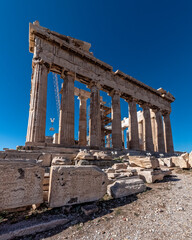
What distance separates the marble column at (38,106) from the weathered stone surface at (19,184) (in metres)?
7.40

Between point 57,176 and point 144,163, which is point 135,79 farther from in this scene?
point 57,176

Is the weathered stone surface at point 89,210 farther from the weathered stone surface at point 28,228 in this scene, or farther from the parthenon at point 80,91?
the parthenon at point 80,91

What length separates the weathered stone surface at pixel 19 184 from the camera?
2686mm

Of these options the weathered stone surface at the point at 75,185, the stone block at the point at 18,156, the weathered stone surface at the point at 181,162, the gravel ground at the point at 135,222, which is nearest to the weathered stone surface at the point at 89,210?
the gravel ground at the point at 135,222

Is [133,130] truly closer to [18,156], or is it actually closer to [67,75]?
[67,75]

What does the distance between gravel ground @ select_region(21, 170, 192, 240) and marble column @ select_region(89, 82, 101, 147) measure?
948 cm

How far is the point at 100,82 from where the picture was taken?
15188 millimetres

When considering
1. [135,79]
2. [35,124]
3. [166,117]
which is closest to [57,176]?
[35,124]

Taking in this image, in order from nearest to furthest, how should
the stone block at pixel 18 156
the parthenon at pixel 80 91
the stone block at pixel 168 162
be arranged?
1. the stone block at pixel 18 156
2. the stone block at pixel 168 162
3. the parthenon at pixel 80 91

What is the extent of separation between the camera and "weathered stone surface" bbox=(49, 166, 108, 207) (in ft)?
10.0

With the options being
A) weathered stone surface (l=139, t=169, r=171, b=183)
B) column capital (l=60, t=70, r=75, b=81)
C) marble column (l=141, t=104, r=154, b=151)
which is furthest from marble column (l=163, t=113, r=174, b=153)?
weathered stone surface (l=139, t=169, r=171, b=183)

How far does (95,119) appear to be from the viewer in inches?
542

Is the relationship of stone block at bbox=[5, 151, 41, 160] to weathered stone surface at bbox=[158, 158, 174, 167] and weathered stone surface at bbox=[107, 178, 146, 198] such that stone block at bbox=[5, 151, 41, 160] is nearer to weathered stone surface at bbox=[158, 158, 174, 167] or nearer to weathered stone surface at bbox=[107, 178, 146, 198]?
weathered stone surface at bbox=[107, 178, 146, 198]

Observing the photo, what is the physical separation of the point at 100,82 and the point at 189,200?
1329cm
